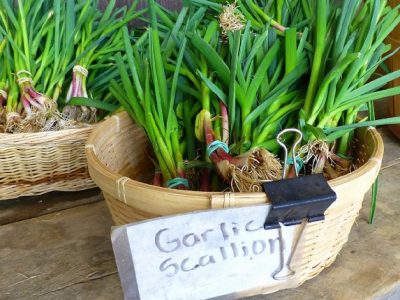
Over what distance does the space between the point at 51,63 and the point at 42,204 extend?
0.80ft

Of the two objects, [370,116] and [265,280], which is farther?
[370,116]

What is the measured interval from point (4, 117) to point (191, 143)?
37 centimetres

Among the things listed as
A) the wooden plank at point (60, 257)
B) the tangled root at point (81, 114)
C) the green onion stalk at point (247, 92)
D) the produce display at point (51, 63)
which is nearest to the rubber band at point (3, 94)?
the produce display at point (51, 63)

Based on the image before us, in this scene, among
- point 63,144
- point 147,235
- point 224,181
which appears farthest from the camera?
point 63,144

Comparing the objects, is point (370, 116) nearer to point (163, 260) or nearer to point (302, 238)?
point (302, 238)

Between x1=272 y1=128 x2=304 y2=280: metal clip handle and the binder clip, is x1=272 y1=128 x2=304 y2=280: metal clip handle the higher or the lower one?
the lower one

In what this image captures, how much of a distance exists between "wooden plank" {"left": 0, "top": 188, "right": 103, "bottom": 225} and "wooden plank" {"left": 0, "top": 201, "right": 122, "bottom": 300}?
0.07 feet

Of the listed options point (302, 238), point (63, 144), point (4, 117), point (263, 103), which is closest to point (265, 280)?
point (302, 238)

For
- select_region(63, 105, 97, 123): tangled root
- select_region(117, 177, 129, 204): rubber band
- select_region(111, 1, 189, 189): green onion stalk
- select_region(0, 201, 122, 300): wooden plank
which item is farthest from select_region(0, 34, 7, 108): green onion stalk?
select_region(117, 177, 129, 204): rubber band

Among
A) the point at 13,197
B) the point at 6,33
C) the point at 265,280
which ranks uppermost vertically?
the point at 6,33

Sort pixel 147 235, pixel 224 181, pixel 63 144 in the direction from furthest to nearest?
pixel 63 144 → pixel 224 181 → pixel 147 235

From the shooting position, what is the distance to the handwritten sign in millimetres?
436

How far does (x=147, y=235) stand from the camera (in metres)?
0.44

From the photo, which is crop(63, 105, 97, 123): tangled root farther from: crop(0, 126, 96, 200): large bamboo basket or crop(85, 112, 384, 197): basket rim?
crop(85, 112, 384, 197): basket rim
